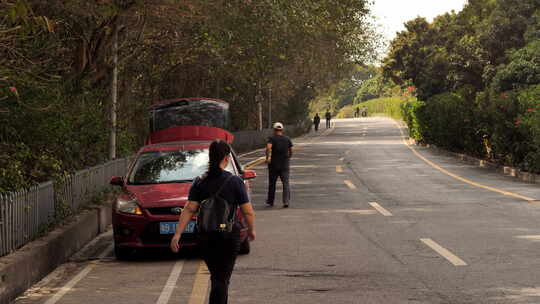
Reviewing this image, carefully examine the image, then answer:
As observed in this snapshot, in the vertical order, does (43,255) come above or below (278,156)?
below

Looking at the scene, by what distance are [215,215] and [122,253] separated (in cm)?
523

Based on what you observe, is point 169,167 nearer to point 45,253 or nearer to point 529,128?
point 45,253

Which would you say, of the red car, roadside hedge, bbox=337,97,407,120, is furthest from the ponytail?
roadside hedge, bbox=337,97,407,120

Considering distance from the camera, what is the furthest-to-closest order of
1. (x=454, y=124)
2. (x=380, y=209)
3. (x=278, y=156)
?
(x=454, y=124) < (x=278, y=156) < (x=380, y=209)

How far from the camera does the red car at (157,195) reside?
36.3ft

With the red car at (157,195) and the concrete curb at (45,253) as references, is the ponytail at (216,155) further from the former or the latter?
the red car at (157,195)

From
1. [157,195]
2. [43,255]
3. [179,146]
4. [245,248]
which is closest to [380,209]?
[179,146]

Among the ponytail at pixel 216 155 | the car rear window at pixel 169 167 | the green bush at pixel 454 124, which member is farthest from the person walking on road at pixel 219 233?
the green bush at pixel 454 124

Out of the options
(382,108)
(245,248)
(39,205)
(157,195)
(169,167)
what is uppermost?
(382,108)

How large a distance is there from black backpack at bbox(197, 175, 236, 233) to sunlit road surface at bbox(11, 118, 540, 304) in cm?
198

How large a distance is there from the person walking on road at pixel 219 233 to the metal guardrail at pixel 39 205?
3.69 meters

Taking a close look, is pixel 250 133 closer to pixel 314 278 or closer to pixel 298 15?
pixel 298 15

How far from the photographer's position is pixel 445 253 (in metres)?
10.8

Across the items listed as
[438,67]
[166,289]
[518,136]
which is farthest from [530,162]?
[438,67]
